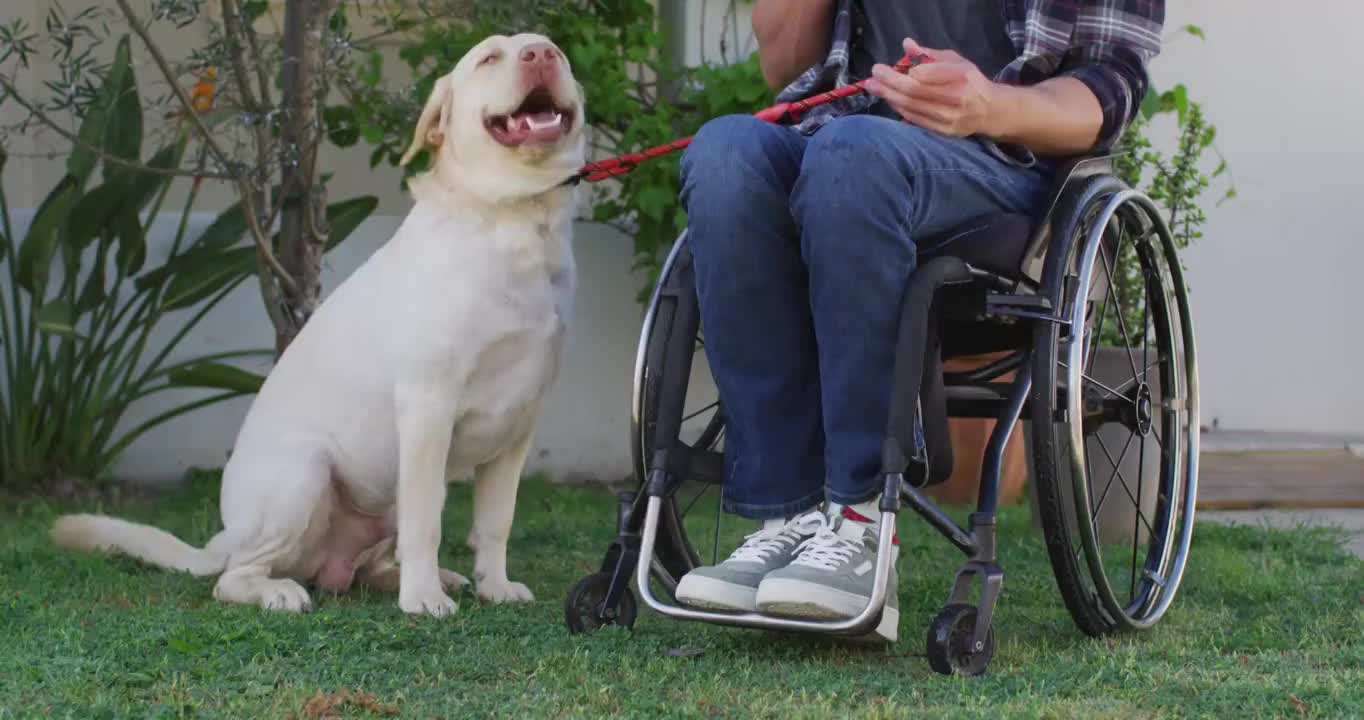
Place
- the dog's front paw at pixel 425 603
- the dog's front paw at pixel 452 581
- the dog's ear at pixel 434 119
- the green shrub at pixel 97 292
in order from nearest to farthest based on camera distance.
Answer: the dog's front paw at pixel 425 603 < the dog's ear at pixel 434 119 < the dog's front paw at pixel 452 581 < the green shrub at pixel 97 292

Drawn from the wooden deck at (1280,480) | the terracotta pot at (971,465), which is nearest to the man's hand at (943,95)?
the terracotta pot at (971,465)

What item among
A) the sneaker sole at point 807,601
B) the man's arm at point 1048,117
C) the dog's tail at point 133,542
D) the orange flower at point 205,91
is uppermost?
the man's arm at point 1048,117

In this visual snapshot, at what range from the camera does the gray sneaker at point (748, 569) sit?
215cm

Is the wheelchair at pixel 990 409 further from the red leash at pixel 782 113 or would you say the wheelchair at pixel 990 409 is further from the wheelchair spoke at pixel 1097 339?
the red leash at pixel 782 113

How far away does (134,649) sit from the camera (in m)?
2.21

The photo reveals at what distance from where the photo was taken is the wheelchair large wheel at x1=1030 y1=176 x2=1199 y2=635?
2.18m

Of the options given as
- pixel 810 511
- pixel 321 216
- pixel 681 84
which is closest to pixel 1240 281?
pixel 681 84

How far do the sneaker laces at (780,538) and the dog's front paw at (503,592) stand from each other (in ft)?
2.31

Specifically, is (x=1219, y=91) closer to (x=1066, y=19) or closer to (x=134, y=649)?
(x=1066, y=19)

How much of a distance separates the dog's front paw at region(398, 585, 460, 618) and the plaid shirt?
113 centimetres

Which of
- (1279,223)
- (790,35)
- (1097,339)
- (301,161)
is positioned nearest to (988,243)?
(1097,339)

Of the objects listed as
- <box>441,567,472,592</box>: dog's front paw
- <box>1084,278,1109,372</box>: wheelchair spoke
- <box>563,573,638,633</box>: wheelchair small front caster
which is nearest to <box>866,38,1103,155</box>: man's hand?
<box>1084,278,1109,372</box>: wheelchair spoke

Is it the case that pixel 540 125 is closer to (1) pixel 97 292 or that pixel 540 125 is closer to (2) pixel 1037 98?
(2) pixel 1037 98

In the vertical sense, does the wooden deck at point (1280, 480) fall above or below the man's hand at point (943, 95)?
below
